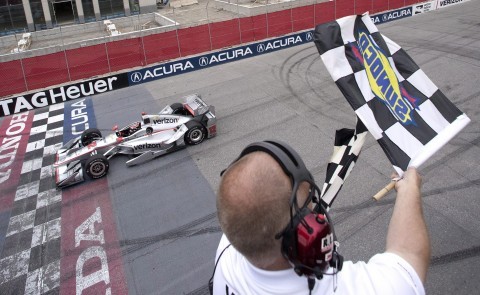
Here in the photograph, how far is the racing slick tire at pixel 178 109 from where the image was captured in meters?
9.24

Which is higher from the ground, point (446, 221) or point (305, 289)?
point (305, 289)

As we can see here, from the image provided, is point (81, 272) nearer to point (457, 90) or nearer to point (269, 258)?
point (269, 258)

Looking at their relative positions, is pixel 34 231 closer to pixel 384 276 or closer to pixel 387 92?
pixel 387 92

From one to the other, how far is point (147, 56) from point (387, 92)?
486 inches

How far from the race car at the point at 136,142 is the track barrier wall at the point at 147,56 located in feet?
10.4

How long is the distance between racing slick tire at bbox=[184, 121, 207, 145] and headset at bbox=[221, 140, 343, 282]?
703cm

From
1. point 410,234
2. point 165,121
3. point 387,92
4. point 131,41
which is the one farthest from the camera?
point 131,41

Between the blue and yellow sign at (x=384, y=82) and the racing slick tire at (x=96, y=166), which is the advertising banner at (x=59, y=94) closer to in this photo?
the racing slick tire at (x=96, y=166)

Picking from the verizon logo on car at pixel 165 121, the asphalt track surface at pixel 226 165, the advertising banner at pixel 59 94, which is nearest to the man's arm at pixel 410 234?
the asphalt track surface at pixel 226 165

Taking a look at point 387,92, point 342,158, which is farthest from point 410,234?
point 387,92

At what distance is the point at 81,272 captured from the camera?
17.5 feet

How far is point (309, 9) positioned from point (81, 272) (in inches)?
615

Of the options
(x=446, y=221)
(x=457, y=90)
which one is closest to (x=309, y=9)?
(x=457, y=90)

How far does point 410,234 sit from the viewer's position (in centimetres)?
163
